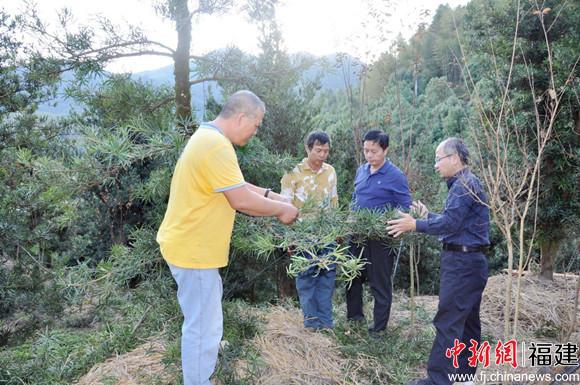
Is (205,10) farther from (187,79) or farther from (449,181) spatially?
(449,181)

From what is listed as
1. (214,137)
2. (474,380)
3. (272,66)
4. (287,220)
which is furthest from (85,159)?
(474,380)

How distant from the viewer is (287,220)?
247 cm

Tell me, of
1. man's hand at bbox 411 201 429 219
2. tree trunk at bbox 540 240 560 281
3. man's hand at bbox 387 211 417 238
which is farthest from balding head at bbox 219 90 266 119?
tree trunk at bbox 540 240 560 281

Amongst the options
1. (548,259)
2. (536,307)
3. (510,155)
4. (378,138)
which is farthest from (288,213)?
(548,259)

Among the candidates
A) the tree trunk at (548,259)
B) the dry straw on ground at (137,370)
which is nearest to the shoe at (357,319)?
the dry straw on ground at (137,370)

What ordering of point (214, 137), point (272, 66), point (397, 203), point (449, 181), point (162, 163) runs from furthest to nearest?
point (272, 66), point (397, 203), point (449, 181), point (162, 163), point (214, 137)

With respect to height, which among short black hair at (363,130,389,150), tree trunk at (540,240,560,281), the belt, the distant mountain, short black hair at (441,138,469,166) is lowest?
tree trunk at (540,240,560,281)

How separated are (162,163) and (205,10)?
1687mm

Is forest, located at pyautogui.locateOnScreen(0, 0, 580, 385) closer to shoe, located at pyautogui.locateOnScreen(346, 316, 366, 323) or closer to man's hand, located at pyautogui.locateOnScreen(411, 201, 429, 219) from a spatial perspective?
shoe, located at pyautogui.locateOnScreen(346, 316, 366, 323)

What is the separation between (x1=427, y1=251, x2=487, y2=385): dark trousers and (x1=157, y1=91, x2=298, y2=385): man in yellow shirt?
1330 millimetres

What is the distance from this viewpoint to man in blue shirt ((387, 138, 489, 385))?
10.0ft

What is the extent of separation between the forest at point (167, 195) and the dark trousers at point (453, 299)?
0.29 m

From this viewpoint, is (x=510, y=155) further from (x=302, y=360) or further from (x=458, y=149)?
(x=302, y=360)

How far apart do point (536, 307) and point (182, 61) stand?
4727 millimetres
